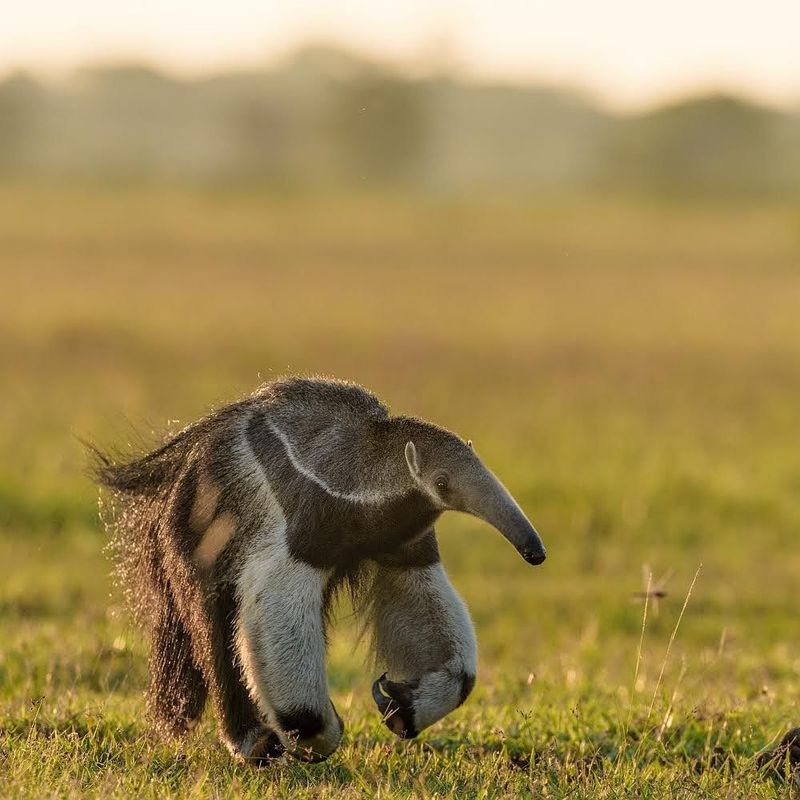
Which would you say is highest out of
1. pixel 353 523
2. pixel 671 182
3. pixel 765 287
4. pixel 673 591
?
pixel 671 182

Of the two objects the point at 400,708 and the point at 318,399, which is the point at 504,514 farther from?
the point at 318,399

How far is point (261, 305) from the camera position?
29.9m

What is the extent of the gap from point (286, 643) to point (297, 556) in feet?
1.02

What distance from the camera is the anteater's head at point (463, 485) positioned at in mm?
5039

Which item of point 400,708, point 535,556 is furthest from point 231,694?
point 535,556

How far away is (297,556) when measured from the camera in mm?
5281

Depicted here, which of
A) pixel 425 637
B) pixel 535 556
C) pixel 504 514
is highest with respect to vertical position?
pixel 504 514

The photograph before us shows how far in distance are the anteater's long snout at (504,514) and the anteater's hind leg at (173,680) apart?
1482 mm

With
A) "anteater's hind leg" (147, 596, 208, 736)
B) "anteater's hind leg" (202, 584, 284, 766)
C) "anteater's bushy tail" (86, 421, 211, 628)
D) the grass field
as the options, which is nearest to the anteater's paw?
the grass field

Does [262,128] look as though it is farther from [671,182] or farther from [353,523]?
[353,523]

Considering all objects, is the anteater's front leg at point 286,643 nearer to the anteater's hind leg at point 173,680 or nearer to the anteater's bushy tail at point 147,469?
the anteater's hind leg at point 173,680

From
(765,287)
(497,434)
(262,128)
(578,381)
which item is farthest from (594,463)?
(262,128)

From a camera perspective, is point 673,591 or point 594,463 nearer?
point 673,591

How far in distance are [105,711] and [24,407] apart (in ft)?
39.1
